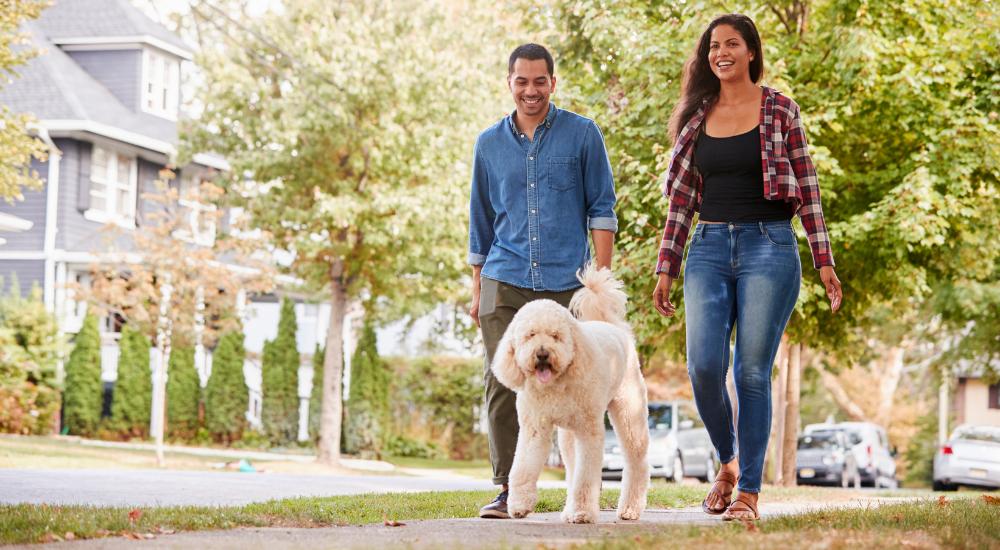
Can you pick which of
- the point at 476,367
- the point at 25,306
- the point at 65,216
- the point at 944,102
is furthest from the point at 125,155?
the point at 944,102

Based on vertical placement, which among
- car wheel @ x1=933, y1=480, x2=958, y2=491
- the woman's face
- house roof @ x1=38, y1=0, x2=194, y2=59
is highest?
house roof @ x1=38, y1=0, x2=194, y2=59

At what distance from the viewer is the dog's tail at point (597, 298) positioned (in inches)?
247

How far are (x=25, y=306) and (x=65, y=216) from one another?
4.30 m

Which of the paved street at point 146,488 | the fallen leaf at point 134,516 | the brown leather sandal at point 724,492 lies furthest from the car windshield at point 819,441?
the fallen leaf at point 134,516

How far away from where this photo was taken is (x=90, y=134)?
2808 cm

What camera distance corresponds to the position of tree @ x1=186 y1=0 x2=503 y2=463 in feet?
70.4

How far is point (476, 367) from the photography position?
96.9 feet

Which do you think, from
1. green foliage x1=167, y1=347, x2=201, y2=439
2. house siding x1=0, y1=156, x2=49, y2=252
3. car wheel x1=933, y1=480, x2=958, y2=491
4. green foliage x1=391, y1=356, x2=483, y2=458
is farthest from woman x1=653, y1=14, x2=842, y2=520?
house siding x1=0, y1=156, x2=49, y2=252

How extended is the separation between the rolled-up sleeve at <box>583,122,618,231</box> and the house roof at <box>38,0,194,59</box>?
85.6 feet

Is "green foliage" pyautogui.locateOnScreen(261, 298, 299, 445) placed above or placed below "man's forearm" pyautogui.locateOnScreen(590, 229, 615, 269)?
below

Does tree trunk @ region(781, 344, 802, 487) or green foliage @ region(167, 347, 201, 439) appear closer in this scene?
tree trunk @ region(781, 344, 802, 487)

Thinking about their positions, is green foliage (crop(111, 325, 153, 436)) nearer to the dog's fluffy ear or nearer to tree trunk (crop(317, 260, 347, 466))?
tree trunk (crop(317, 260, 347, 466))

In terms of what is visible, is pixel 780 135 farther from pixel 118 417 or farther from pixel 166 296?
pixel 118 417

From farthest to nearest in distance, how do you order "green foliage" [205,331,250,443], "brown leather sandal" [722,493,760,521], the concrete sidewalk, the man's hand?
1. "green foliage" [205,331,250,443]
2. the man's hand
3. "brown leather sandal" [722,493,760,521]
4. the concrete sidewalk
